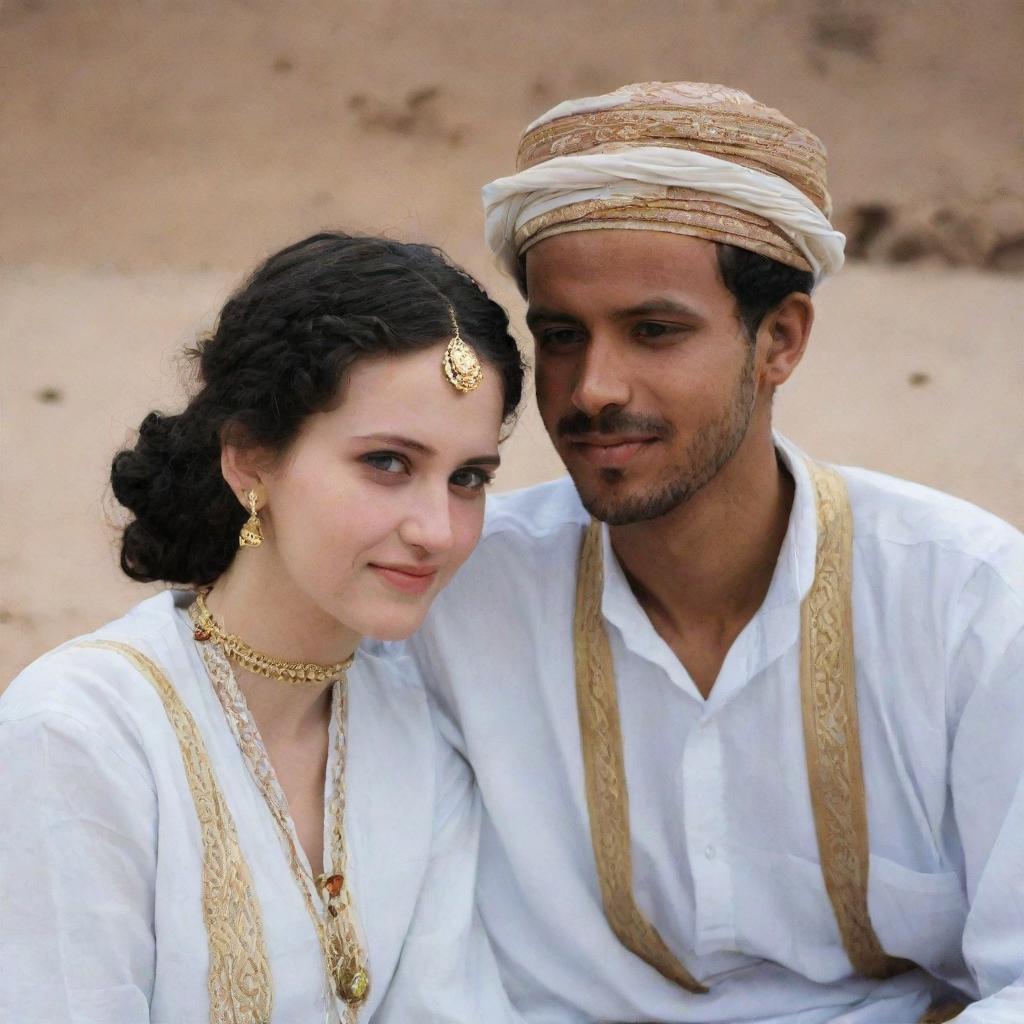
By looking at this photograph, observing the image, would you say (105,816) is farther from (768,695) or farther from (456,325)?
(768,695)

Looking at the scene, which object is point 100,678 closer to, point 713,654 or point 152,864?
point 152,864

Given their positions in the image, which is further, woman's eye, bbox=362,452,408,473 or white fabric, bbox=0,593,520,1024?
woman's eye, bbox=362,452,408,473

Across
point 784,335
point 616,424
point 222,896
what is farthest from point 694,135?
point 222,896

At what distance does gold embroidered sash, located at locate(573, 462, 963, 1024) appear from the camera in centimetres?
270

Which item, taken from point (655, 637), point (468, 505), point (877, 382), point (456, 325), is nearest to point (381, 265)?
point (456, 325)

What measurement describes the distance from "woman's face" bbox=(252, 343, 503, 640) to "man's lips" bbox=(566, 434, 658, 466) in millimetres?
286

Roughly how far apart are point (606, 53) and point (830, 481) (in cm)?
248

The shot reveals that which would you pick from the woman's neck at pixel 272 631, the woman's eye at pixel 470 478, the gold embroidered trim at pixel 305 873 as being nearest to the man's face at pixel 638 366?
the woman's eye at pixel 470 478

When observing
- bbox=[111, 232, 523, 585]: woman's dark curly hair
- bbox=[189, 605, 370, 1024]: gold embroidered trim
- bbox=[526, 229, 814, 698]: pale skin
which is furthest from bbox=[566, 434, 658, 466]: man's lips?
bbox=[189, 605, 370, 1024]: gold embroidered trim

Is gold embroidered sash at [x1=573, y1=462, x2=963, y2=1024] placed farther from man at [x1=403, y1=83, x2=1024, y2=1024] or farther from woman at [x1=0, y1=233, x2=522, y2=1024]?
woman at [x1=0, y1=233, x2=522, y2=1024]

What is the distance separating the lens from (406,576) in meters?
2.37

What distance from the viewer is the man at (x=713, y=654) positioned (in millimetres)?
2633

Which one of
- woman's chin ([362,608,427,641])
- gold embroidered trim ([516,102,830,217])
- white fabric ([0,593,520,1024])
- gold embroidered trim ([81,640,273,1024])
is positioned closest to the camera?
white fabric ([0,593,520,1024])

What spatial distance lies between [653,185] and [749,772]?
1.01 metres
